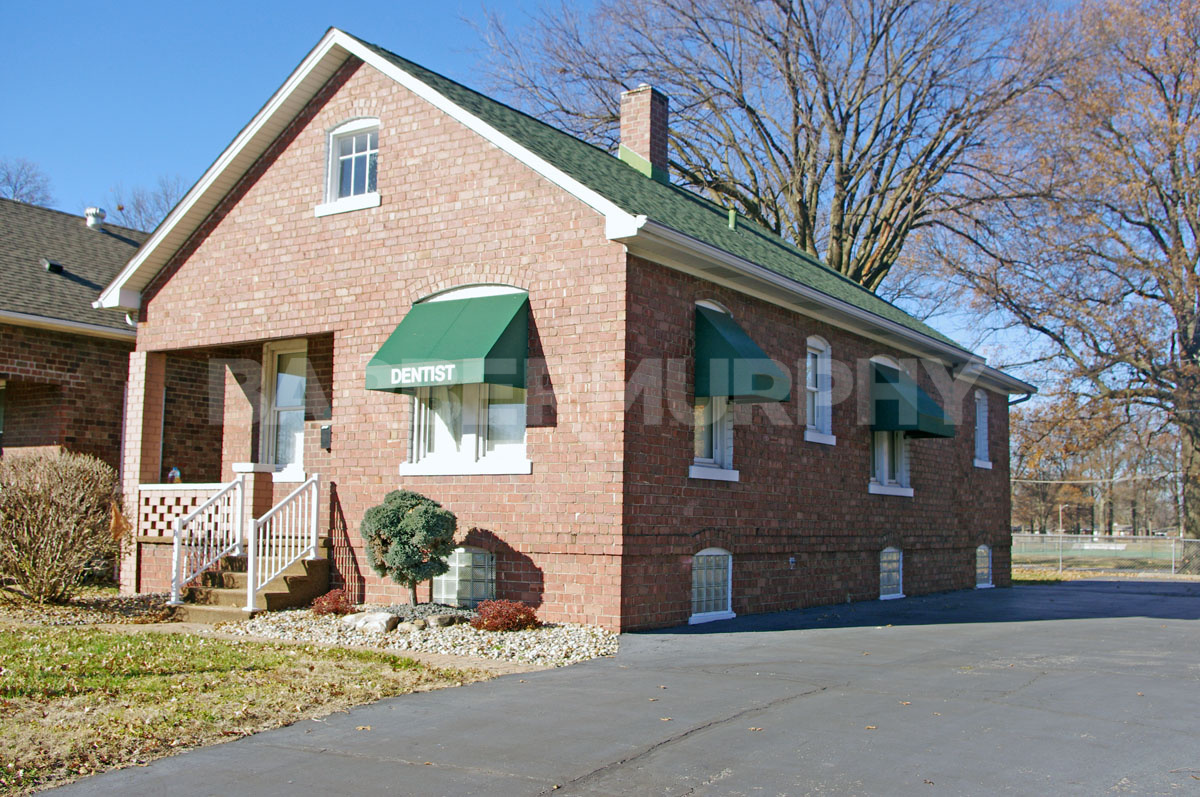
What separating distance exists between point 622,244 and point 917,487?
983 centimetres

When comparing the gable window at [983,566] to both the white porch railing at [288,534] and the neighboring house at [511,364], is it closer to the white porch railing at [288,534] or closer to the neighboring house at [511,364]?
the neighboring house at [511,364]

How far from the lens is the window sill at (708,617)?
1387 cm

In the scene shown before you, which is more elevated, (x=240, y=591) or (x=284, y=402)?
(x=284, y=402)

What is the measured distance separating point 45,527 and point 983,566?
708 inches

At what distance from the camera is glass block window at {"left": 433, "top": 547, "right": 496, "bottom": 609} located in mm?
13758

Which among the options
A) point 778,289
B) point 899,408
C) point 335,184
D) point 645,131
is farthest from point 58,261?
point 899,408

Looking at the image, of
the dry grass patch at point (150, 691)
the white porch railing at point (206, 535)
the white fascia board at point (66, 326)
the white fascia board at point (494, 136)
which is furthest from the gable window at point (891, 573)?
the white fascia board at point (66, 326)

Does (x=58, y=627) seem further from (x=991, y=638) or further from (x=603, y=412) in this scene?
(x=991, y=638)

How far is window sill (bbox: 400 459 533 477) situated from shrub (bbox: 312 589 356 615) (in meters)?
1.72

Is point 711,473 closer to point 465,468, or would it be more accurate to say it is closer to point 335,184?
point 465,468

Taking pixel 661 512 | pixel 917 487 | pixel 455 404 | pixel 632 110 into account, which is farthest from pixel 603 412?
pixel 917 487

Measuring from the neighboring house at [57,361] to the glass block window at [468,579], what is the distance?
877 cm

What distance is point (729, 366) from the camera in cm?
1373

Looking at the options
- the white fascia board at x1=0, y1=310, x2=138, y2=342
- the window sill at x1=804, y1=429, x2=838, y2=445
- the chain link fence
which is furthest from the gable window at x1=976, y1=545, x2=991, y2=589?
the white fascia board at x1=0, y1=310, x2=138, y2=342
